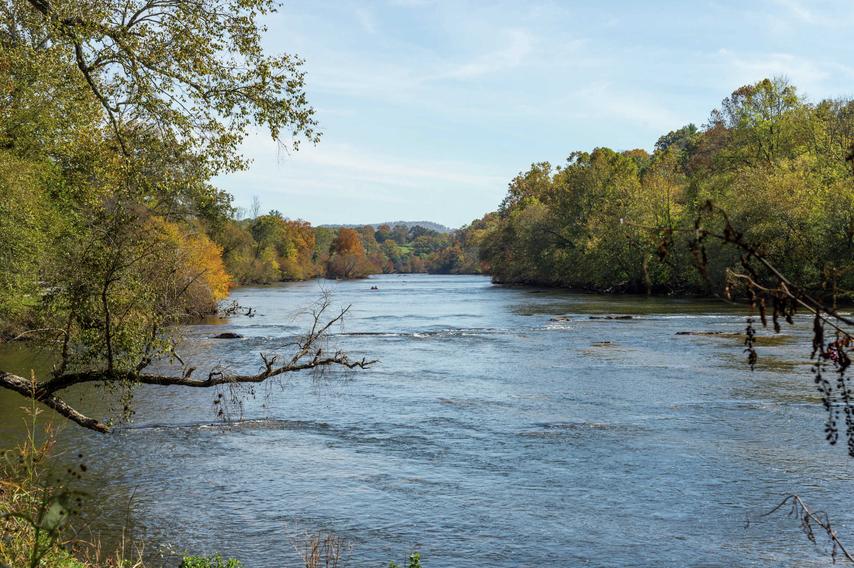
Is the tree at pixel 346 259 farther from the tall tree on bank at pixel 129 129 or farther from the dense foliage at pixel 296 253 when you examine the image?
the tall tree on bank at pixel 129 129

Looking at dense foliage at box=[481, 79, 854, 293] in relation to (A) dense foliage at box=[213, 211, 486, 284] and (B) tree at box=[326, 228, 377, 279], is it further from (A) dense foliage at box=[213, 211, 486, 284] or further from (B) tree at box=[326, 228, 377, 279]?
(B) tree at box=[326, 228, 377, 279]

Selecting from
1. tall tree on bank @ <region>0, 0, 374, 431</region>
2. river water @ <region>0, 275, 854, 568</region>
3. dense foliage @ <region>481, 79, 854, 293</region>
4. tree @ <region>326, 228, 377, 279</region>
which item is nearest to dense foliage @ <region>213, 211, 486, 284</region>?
tree @ <region>326, 228, 377, 279</region>

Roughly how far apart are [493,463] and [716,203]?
89.9 ft

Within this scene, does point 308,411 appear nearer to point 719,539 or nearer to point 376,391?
point 376,391

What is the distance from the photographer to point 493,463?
48.1ft

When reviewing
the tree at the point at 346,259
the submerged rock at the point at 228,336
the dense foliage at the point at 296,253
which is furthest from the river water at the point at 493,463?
the tree at the point at 346,259

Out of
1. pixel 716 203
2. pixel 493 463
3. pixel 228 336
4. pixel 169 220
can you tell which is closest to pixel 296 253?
pixel 169 220

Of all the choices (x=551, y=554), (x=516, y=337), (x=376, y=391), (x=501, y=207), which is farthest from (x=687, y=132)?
Answer: (x=551, y=554)

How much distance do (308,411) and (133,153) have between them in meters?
8.83

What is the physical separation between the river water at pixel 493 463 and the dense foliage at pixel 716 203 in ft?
33.3

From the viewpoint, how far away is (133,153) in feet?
41.5

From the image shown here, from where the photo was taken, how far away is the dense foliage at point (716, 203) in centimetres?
4656

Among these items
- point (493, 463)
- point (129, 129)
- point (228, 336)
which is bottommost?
point (493, 463)

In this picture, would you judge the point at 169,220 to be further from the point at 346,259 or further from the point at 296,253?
the point at 346,259
